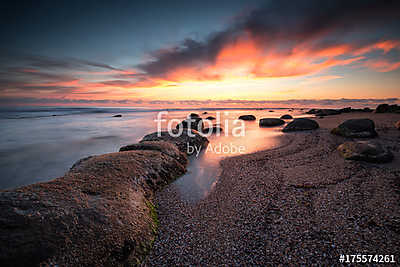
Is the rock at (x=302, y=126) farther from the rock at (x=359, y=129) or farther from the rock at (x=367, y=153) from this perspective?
the rock at (x=367, y=153)

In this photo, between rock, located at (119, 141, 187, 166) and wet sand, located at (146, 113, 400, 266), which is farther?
rock, located at (119, 141, 187, 166)

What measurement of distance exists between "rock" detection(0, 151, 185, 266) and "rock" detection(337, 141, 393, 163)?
559 cm

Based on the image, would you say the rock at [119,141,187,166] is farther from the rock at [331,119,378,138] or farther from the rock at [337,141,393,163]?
the rock at [331,119,378,138]

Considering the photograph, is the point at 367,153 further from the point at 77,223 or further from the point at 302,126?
the point at 77,223

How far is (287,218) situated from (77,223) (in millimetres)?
3015

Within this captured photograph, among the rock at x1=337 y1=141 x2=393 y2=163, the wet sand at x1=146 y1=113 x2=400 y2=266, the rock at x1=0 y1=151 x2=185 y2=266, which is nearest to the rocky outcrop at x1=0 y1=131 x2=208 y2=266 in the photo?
the rock at x1=0 y1=151 x2=185 y2=266

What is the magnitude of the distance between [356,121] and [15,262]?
11106 mm

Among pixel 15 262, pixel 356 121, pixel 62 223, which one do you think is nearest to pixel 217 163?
pixel 62 223

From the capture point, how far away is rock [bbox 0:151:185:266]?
1507 millimetres

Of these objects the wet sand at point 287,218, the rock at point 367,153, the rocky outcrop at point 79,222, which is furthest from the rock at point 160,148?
the rock at point 367,153

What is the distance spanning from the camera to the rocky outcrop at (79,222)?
151cm

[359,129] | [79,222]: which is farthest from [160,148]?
[359,129]

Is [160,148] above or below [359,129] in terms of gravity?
below

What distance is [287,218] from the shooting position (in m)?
2.64
